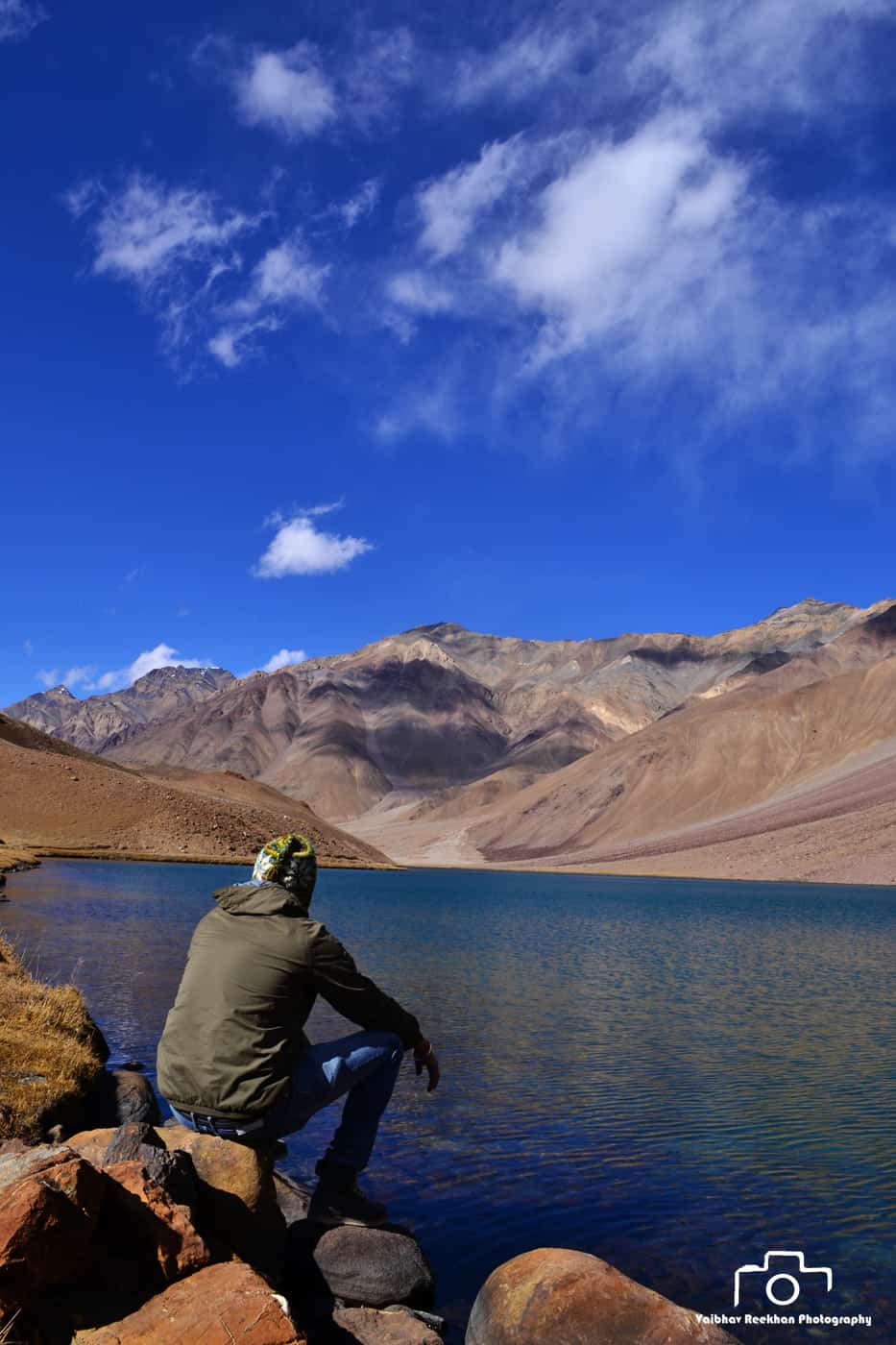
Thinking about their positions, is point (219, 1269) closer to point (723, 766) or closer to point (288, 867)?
point (288, 867)

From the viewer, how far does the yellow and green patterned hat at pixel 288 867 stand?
7.28 meters

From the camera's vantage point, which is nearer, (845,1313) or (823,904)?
(845,1313)

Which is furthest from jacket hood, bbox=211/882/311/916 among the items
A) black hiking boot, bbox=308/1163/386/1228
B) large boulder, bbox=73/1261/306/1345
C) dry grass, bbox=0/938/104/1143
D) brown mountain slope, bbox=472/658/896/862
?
brown mountain slope, bbox=472/658/896/862

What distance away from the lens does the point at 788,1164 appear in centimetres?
1188

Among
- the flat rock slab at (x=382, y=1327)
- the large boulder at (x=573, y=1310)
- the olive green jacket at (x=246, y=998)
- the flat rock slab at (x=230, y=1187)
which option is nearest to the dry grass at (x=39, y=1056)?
the flat rock slab at (x=230, y=1187)

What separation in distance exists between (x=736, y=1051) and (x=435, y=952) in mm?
15451

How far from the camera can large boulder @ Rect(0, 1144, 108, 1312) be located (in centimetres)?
509

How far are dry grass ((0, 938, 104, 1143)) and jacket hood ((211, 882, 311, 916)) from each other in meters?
3.62

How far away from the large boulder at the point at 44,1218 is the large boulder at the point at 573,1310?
2.76 m

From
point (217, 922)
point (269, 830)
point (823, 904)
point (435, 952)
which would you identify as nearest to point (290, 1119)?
point (217, 922)

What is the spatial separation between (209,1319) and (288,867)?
2.78 metres

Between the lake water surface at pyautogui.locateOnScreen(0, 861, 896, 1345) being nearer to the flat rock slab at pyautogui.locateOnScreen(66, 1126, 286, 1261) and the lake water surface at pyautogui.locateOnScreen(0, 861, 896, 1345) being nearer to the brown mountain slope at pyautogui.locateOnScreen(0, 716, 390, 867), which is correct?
the flat rock slab at pyautogui.locateOnScreen(66, 1126, 286, 1261)

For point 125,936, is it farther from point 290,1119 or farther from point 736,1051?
point 290,1119

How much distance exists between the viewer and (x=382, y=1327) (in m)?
7.00
